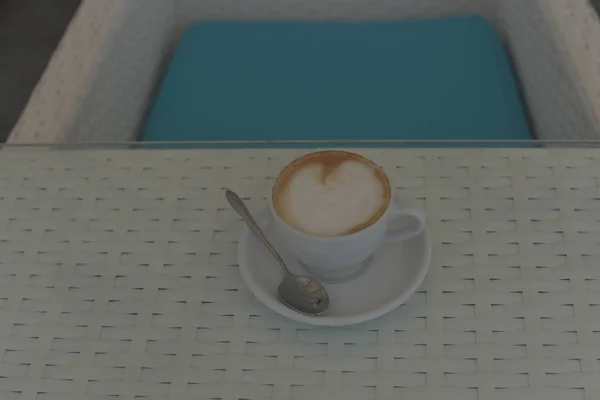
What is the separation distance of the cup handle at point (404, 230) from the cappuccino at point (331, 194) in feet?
0.07

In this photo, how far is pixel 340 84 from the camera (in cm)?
118

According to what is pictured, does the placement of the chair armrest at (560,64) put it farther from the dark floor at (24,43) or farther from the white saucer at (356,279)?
the dark floor at (24,43)

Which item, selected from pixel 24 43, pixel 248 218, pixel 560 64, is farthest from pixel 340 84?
pixel 24 43

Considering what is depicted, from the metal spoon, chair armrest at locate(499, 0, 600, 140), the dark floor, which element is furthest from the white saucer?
the dark floor

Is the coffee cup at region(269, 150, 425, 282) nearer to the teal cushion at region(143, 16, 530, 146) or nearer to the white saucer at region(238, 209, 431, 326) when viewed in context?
the white saucer at region(238, 209, 431, 326)

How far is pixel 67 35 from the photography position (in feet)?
3.52

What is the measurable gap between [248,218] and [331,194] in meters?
0.10

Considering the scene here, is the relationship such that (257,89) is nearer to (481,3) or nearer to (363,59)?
(363,59)

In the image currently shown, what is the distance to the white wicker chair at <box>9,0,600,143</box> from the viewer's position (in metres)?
0.94

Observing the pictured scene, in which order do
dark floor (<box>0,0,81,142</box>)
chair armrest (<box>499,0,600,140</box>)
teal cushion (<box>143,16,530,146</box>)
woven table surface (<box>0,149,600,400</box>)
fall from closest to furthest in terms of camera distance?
woven table surface (<box>0,149,600,400</box>)
chair armrest (<box>499,0,600,140</box>)
teal cushion (<box>143,16,530,146</box>)
dark floor (<box>0,0,81,142</box>)

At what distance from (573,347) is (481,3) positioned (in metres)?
0.87

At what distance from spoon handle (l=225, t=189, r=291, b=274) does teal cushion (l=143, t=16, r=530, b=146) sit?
0.37 meters

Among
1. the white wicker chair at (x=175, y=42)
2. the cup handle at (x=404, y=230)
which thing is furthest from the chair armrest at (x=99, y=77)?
the cup handle at (x=404, y=230)

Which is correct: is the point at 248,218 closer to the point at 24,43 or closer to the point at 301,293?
the point at 301,293
